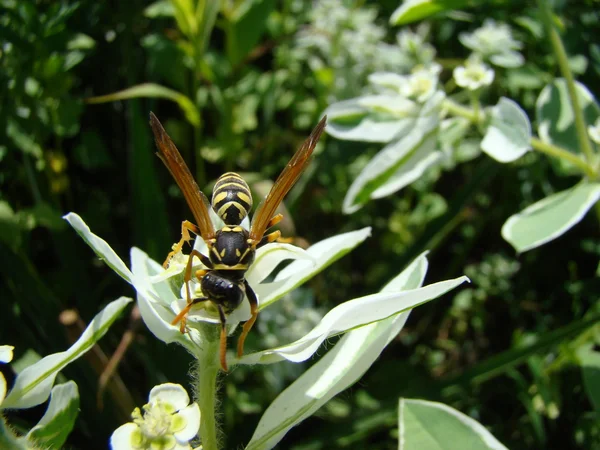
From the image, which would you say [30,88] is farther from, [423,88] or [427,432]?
[427,432]

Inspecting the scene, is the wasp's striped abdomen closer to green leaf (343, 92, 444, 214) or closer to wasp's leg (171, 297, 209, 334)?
wasp's leg (171, 297, 209, 334)

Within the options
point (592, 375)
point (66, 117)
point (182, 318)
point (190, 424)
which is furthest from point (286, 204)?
point (190, 424)

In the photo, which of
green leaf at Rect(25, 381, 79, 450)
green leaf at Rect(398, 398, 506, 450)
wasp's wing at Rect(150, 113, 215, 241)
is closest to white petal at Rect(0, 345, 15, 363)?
A: green leaf at Rect(25, 381, 79, 450)

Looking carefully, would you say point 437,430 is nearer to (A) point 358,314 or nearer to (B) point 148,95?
(A) point 358,314

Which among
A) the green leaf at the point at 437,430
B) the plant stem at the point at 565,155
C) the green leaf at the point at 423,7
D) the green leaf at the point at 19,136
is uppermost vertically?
the green leaf at the point at 19,136

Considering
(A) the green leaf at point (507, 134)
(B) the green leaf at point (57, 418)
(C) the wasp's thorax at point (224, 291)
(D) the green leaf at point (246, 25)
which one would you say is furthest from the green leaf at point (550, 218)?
(D) the green leaf at point (246, 25)

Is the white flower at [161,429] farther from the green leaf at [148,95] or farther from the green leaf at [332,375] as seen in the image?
the green leaf at [148,95]

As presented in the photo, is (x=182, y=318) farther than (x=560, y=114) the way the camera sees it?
No
